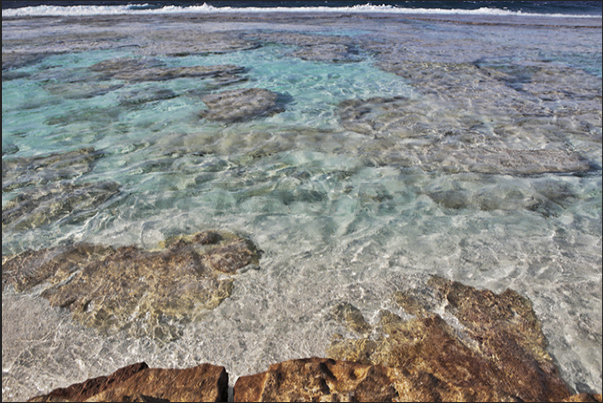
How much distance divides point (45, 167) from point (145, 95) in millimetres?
3077

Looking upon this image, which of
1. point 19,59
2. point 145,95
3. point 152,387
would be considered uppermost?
point 152,387

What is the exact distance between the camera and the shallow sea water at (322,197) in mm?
2582

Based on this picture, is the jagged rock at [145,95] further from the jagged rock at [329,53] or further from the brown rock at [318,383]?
the brown rock at [318,383]

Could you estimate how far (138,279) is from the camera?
10.0 feet

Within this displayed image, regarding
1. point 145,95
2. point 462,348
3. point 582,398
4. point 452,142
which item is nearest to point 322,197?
point 462,348

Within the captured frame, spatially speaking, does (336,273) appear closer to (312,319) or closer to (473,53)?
(312,319)

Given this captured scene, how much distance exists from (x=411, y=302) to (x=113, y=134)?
5008mm

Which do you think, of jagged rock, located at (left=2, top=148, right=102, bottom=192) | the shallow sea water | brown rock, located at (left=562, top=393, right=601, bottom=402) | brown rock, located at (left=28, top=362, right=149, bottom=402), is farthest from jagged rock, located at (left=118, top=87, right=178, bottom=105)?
brown rock, located at (left=562, top=393, right=601, bottom=402)

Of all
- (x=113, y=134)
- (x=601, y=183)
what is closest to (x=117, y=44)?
(x=113, y=134)

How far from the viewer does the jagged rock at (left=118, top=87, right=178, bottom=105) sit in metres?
7.11

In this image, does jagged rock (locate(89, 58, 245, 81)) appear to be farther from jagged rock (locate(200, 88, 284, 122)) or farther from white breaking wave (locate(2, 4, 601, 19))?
white breaking wave (locate(2, 4, 601, 19))

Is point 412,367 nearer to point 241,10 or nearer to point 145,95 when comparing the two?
point 145,95

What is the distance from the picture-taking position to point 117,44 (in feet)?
40.5

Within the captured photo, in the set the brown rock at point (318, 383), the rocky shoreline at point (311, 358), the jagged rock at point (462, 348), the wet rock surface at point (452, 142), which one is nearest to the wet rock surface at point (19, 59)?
the wet rock surface at point (452, 142)
